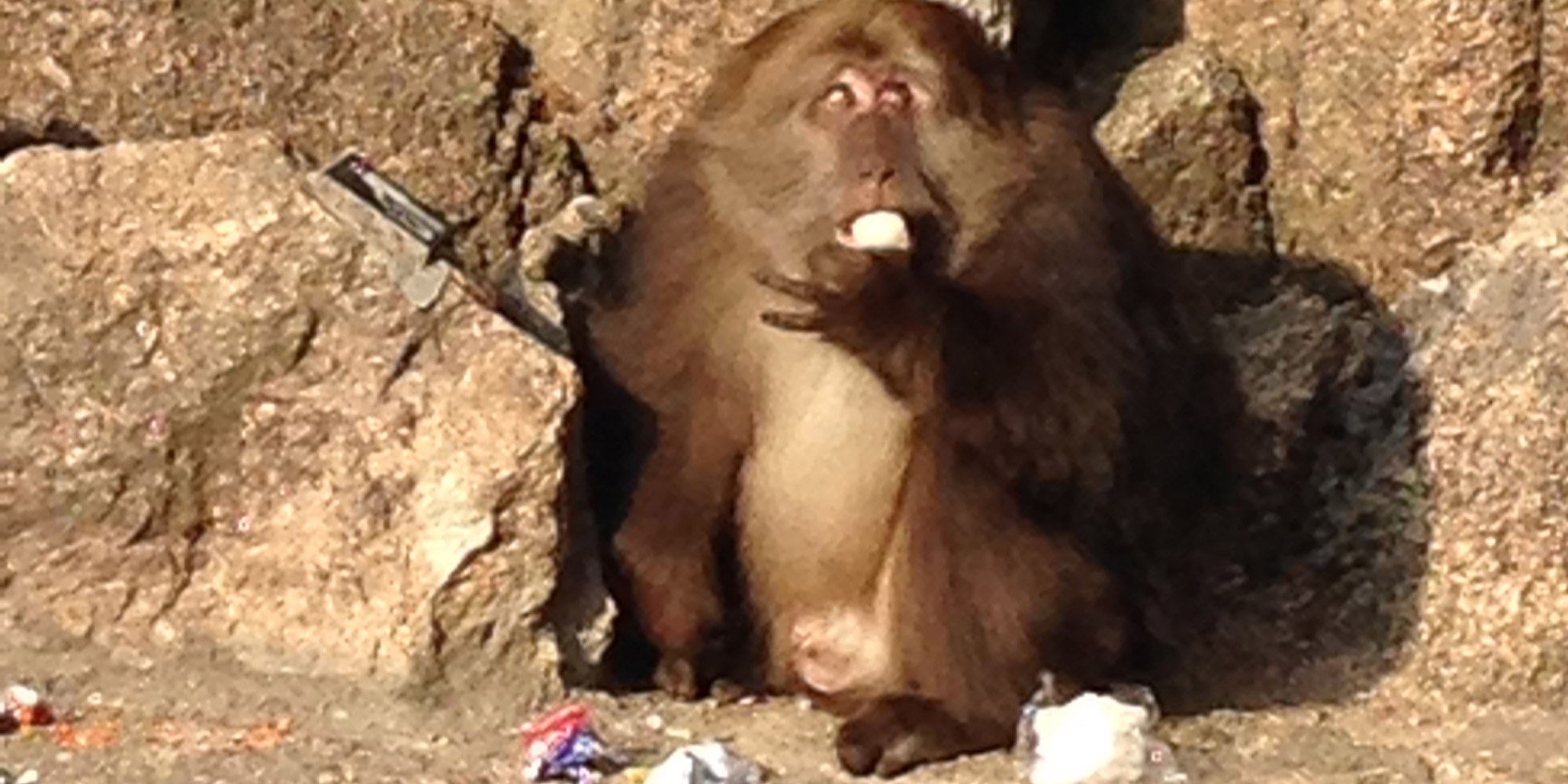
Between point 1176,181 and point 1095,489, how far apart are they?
112cm

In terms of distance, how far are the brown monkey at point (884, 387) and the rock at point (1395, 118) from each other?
72cm

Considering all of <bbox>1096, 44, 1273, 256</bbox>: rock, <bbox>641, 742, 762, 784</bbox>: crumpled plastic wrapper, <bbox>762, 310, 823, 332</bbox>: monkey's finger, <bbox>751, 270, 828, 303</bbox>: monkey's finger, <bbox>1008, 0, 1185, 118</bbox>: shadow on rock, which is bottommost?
<bbox>641, 742, 762, 784</bbox>: crumpled plastic wrapper

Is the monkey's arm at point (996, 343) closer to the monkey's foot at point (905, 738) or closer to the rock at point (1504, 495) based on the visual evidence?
the monkey's foot at point (905, 738)

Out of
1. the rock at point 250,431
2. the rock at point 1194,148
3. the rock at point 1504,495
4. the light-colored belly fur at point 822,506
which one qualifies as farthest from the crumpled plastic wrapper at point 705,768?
the rock at point 1194,148

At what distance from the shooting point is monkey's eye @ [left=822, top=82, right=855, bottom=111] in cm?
434

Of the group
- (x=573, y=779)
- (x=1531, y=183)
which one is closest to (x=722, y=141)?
(x=573, y=779)

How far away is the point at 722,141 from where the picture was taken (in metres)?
4.52

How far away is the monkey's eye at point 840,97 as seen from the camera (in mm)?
4336

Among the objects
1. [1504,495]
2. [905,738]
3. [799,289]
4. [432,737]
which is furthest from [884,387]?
[1504,495]

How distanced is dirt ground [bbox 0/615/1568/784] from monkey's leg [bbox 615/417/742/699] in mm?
82

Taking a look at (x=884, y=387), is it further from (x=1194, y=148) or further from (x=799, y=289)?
(x=1194, y=148)

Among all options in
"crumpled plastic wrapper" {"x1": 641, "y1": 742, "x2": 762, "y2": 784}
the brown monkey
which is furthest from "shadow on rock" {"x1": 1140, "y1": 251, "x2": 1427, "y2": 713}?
"crumpled plastic wrapper" {"x1": 641, "y1": 742, "x2": 762, "y2": 784}

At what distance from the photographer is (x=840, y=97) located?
14.2ft

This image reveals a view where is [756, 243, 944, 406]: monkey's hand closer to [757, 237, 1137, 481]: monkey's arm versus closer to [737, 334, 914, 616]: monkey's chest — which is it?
[757, 237, 1137, 481]: monkey's arm
